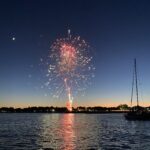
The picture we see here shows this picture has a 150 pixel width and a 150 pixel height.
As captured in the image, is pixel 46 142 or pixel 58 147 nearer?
pixel 58 147

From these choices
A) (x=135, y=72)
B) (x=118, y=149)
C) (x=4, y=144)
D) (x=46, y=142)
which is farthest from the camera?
(x=135, y=72)

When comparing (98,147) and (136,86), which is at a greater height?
(136,86)

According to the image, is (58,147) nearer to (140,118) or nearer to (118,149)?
(118,149)

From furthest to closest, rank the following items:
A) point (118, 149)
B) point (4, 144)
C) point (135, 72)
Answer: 1. point (135, 72)
2. point (4, 144)
3. point (118, 149)

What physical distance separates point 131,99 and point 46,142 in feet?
253

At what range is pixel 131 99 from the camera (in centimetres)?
13100

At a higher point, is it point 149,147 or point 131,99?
point 131,99

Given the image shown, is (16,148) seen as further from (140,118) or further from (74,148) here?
(140,118)

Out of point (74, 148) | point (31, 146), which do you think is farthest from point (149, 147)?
point (31, 146)

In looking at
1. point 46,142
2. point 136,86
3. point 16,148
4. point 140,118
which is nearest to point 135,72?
point 136,86

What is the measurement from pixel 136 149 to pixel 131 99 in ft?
270

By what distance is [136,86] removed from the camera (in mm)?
128250

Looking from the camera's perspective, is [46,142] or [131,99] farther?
[131,99]

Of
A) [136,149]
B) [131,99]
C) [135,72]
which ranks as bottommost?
[136,149]
